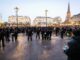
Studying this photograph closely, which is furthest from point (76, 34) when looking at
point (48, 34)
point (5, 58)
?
point (48, 34)

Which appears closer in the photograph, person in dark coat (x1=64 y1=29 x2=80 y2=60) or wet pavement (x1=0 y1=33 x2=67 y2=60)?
person in dark coat (x1=64 y1=29 x2=80 y2=60)

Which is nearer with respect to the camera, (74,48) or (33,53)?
(74,48)

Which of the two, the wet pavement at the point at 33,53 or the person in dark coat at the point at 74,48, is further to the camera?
the wet pavement at the point at 33,53

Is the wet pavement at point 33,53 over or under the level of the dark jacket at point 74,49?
under

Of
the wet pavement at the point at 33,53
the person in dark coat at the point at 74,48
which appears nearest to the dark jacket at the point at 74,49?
the person in dark coat at the point at 74,48

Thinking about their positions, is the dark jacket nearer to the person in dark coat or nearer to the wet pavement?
the person in dark coat

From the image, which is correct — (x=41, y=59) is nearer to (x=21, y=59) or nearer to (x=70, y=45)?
(x=21, y=59)

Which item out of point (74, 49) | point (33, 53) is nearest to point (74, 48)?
point (74, 49)

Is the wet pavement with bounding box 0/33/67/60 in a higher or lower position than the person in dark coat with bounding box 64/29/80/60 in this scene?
lower

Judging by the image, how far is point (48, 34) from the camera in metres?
36.3

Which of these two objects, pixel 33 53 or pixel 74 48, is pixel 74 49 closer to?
pixel 74 48

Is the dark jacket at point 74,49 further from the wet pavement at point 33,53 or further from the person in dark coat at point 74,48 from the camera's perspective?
the wet pavement at point 33,53

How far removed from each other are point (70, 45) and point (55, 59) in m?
6.48

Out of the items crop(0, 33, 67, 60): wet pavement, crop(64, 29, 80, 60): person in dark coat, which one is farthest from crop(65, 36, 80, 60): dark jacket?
crop(0, 33, 67, 60): wet pavement
